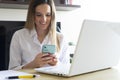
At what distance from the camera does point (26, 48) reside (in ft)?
5.51

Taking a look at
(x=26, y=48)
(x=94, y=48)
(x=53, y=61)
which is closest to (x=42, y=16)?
(x=26, y=48)

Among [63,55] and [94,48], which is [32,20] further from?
[94,48]

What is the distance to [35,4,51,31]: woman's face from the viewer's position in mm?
1688

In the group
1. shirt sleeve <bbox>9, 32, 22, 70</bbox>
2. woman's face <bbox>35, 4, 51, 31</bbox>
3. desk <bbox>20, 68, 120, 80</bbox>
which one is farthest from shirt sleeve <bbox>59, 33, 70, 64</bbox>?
desk <bbox>20, 68, 120, 80</bbox>

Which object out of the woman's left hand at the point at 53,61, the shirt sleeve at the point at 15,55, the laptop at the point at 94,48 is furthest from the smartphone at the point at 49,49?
the shirt sleeve at the point at 15,55

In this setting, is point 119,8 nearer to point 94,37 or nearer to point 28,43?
point 28,43

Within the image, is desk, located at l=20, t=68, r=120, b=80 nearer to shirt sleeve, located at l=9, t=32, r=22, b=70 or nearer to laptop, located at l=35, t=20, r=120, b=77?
laptop, located at l=35, t=20, r=120, b=77

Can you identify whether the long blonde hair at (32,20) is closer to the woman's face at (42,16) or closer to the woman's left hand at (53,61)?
the woman's face at (42,16)

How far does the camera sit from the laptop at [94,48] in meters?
0.98

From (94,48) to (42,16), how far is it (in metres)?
0.71

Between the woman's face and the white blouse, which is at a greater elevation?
the woman's face

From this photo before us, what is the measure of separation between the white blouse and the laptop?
50 cm

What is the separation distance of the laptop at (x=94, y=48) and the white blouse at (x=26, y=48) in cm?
50

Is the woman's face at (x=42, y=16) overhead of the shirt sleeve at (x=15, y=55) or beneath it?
overhead
